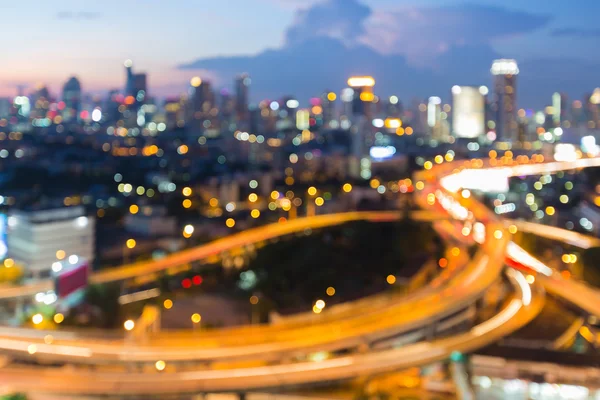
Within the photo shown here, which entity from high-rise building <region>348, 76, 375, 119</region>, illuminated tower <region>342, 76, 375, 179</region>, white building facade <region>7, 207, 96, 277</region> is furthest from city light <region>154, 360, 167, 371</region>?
high-rise building <region>348, 76, 375, 119</region>

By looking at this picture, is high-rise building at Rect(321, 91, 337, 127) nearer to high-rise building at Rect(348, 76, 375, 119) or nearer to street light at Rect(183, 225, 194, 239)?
high-rise building at Rect(348, 76, 375, 119)

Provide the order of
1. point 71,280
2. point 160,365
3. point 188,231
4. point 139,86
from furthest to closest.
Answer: point 139,86 < point 188,231 < point 71,280 < point 160,365

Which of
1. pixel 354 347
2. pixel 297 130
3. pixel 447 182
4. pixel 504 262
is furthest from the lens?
pixel 297 130

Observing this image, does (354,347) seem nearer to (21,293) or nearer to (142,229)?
(21,293)

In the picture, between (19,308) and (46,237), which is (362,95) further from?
(19,308)

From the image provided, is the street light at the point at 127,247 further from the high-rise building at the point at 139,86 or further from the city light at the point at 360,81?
the high-rise building at the point at 139,86

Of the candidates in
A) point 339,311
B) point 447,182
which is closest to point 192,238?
point 339,311

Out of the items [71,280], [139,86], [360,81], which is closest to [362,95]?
[360,81]
